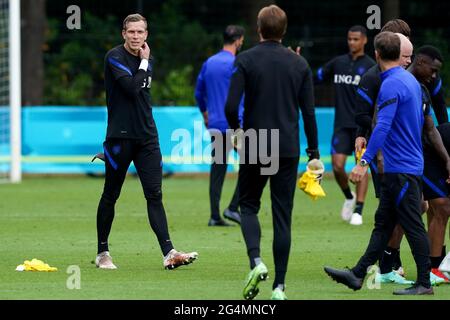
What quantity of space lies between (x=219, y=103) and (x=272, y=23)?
20.8 ft

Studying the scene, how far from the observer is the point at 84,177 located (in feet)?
74.8

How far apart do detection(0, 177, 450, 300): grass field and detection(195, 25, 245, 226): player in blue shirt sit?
51cm

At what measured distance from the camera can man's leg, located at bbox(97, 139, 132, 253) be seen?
10.9 metres

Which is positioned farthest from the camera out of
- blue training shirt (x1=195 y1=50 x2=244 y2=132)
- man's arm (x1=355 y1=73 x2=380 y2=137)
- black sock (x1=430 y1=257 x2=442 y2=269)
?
blue training shirt (x1=195 y1=50 x2=244 y2=132)

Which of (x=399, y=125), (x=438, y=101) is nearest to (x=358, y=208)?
(x=438, y=101)

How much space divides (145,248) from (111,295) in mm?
3354

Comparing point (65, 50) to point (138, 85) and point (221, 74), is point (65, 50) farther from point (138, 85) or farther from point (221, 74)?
point (138, 85)

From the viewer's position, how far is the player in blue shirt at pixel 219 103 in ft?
49.6

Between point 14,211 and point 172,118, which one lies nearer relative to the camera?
point 14,211

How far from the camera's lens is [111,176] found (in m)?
11.0

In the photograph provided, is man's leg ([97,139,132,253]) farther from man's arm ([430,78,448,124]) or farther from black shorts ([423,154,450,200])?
man's arm ([430,78,448,124])

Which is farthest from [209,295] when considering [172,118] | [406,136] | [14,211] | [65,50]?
[65,50]

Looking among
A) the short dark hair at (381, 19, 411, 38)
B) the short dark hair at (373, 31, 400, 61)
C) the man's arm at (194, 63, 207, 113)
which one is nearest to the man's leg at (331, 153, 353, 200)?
the man's arm at (194, 63, 207, 113)
